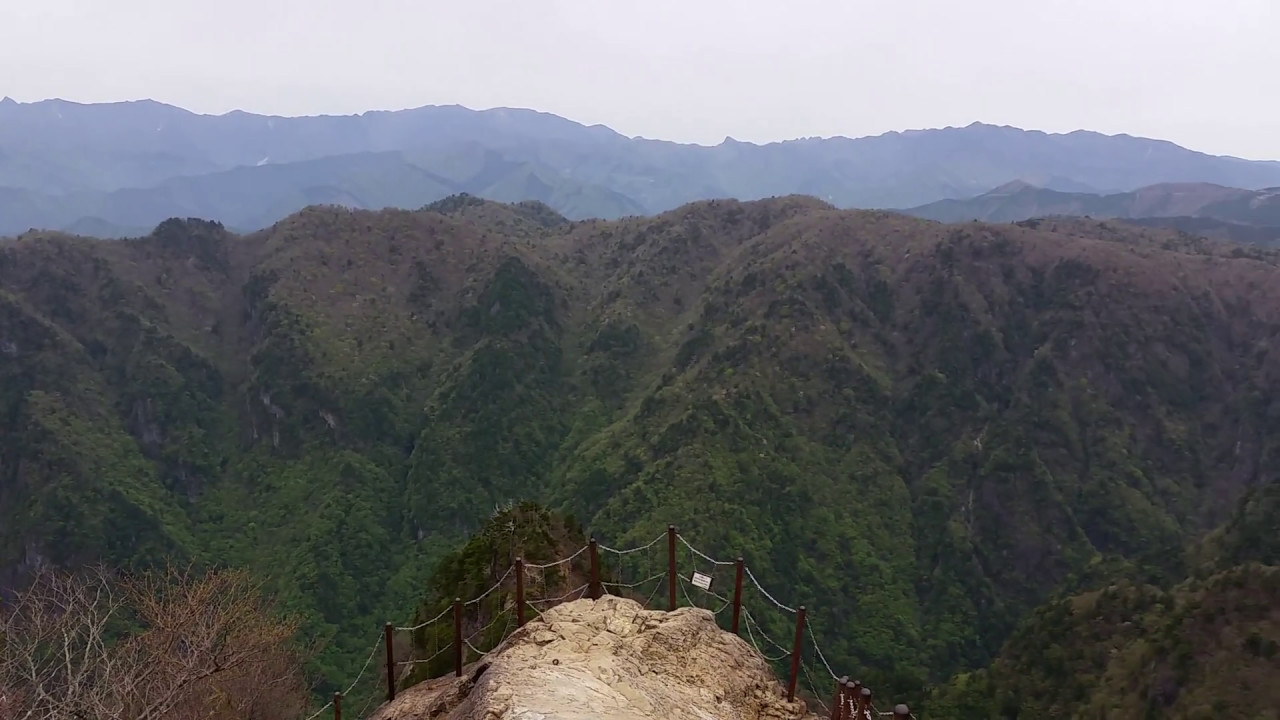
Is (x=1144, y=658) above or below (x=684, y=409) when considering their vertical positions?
below

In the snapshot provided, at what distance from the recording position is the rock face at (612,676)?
1166 cm

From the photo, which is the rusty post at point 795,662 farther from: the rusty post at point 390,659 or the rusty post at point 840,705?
the rusty post at point 390,659

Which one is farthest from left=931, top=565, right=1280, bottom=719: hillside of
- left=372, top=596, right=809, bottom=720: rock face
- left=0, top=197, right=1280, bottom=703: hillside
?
left=372, top=596, right=809, bottom=720: rock face

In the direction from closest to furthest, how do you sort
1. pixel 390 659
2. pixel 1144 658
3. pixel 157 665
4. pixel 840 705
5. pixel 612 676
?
pixel 840 705
pixel 612 676
pixel 390 659
pixel 157 665
pixel 1144 658

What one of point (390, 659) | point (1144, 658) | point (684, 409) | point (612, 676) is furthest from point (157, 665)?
point (684, 409)

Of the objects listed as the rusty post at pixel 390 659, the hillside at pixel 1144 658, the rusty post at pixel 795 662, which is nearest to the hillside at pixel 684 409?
the hillside at pixel 1144 658

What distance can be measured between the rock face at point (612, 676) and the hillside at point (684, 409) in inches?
1366

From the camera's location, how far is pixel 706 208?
11225cm

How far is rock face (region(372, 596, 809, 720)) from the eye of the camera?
11.7 m

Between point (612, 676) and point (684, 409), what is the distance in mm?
57607

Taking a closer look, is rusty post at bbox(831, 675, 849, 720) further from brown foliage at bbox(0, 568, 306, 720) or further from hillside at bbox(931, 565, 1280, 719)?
hillside at bbox(931, 565, 1280, 719)

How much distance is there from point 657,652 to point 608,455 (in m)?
56.6

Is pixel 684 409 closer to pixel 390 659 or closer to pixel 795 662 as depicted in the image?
pixel 390 659

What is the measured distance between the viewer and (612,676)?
13156 millimetres
